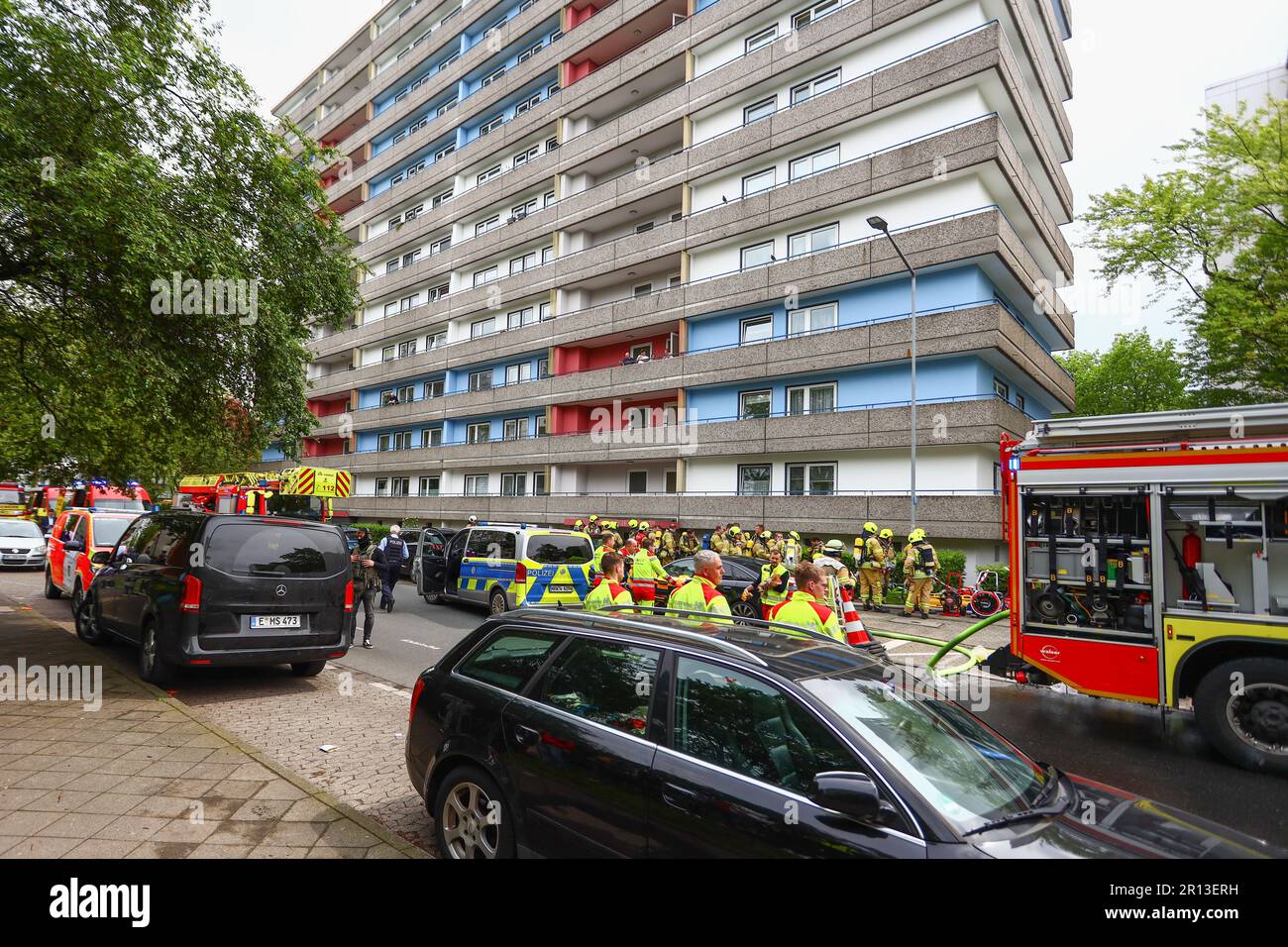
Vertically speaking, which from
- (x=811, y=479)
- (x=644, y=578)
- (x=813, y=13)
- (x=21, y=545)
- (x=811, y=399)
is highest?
(x=813, y=13)

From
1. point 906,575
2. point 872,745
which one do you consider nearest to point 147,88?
point 872,745

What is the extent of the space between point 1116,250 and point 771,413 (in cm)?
1266

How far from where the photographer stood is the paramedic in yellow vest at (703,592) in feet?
19.0

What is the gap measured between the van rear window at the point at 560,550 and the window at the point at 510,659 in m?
9.15

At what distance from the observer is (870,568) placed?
624 inches

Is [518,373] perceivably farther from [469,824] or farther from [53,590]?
[469,824]

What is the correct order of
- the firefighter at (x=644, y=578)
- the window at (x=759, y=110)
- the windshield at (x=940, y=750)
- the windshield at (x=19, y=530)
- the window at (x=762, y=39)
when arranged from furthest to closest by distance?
1. the window at (x=762, y=39)
2. the window at (x=759, y=110)
3. the windshield at (x=19, y=530)
4. the firefighter at (x=644, y=578)
5. the windshield at (x=940, y=750)

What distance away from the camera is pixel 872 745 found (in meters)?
2.51

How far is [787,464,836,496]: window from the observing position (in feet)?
65.6

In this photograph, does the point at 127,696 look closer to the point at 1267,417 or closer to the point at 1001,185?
the point at 1267,417

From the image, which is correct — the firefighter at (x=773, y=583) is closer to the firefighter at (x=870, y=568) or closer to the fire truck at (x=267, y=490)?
the firefighter at (x=870, y=568)

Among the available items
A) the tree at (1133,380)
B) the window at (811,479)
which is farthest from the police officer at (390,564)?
the tree at (1133,380)

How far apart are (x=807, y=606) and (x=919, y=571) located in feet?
35.2

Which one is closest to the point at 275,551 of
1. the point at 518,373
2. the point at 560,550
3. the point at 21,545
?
the point at 560,550
